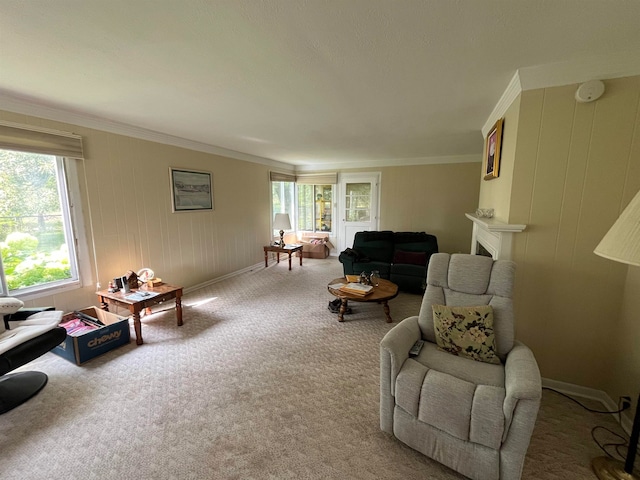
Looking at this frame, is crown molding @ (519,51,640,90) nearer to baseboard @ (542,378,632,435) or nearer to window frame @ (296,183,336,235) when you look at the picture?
baseboard @ (542,378,632,435)

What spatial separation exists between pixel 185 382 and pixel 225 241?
9.65ft

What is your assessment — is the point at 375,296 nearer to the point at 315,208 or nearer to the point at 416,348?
the point at 416,348

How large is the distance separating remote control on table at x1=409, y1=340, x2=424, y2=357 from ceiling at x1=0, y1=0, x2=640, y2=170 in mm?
1810

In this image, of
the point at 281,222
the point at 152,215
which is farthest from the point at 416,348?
the point at 281,222

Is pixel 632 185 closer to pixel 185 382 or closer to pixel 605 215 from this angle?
pixel 605 215

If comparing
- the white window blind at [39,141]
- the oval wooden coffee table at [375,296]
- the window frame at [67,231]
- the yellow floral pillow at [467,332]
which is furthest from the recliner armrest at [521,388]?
the white window blind at [39,141]

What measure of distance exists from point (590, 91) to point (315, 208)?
215 inches

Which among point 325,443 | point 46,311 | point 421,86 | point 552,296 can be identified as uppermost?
point 421,86

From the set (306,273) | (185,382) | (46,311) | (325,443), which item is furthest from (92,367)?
(306,273)

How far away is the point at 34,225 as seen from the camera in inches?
102

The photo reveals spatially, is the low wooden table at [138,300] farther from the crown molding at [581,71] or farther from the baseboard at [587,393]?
A: the crown molding at [581,71]

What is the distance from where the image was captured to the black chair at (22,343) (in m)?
1.82

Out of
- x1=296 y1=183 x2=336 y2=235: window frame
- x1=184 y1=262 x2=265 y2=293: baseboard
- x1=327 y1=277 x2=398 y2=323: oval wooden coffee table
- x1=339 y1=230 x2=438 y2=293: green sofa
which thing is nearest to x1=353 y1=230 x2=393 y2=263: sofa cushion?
x1=339 y1=230 x2=438 y2=293: green sofa

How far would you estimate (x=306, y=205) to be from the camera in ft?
22.7
